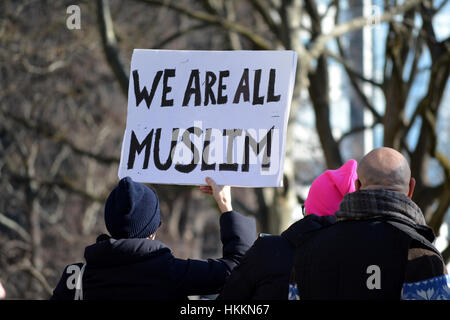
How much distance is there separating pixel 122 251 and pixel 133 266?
0.07 metres

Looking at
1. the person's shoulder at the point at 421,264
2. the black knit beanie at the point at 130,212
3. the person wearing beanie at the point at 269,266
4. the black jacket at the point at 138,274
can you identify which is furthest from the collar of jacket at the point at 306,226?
the black knit beanie at the point at 130,212

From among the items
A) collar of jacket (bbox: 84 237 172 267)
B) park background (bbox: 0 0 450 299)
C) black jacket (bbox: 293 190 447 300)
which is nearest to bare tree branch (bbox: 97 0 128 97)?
park background (bbox: 0 0 450 299)

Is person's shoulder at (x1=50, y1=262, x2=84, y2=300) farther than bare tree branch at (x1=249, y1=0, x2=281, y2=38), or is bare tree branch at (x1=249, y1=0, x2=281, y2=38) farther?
bare tree branch at (x1=249, y1=0, x2=281, y2=38)

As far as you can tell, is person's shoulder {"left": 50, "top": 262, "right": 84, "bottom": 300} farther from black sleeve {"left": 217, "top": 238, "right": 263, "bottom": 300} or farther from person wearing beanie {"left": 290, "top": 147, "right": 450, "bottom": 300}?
person wearing beanie {"left": 290, "top": 147, "right": 450, "bottom": 300}

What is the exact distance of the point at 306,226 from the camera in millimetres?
2863

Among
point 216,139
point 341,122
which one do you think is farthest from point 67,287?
point 341,122

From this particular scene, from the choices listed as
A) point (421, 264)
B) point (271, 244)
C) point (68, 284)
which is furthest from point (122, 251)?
point (421, 264)

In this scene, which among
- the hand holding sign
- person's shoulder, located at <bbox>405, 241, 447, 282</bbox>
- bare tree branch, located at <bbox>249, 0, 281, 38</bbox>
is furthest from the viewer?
bare tree branch, located at <bbox>249, 0, 281, 38</bbox>

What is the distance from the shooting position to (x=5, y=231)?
16.6m

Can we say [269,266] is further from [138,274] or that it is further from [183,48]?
[183,48]

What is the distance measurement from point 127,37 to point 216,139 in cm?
902

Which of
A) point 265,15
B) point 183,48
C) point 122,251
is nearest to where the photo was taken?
point 122,251

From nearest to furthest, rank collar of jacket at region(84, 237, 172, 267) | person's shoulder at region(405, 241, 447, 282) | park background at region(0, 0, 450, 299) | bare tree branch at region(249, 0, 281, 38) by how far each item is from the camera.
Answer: person's shoulder at region(405, 241, 447, 282) → collar of jacket at region(84, 237, 172, 267) → park background at region(0, 0, 450, 299) → bare tree branch at region(249, 0, 281, 38)

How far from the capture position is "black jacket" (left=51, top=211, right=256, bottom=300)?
3.06 metres
